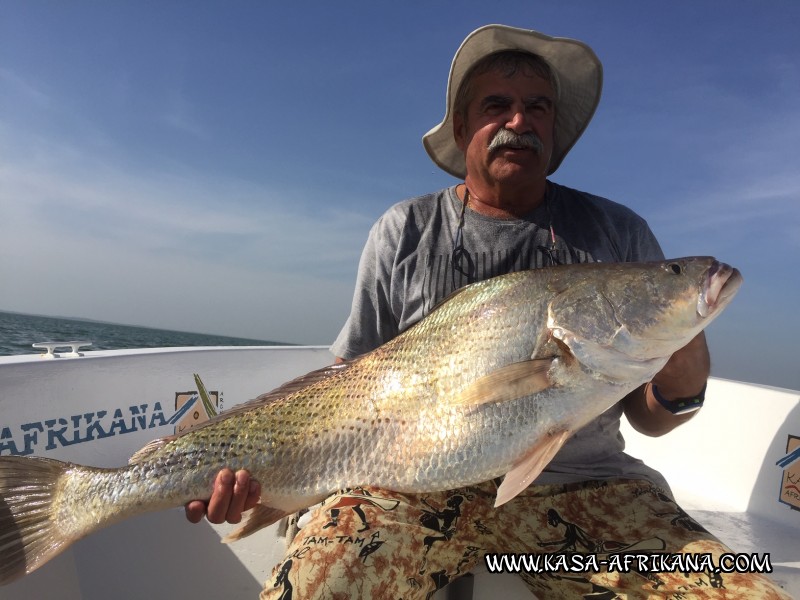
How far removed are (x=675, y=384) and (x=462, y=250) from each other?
1339mm

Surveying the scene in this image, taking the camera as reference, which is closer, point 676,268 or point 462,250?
point 676,268

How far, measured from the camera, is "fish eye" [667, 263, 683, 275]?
221 centimetres

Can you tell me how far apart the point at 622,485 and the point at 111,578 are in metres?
2.97

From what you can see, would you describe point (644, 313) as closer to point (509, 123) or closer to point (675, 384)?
point (675, 384)

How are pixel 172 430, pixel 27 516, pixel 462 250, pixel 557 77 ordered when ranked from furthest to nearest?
pixel 172 430 → pixel 557 77 → pixel 462 250 → pixel 27 516

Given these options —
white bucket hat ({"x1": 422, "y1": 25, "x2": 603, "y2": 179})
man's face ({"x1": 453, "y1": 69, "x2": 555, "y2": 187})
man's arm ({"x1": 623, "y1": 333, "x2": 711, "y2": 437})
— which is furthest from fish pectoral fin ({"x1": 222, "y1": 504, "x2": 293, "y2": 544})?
white bucket hat ({"x1": 422, "y1": 25, "x2": 603, "y2": 179})

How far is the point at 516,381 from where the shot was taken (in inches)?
A: 85.1

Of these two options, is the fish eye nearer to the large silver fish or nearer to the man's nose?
the large silver fish

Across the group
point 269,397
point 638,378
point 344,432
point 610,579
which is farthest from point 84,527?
point 638,378

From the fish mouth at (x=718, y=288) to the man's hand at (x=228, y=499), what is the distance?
2.12m

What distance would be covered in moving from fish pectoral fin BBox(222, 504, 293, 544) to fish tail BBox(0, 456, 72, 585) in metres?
0.75

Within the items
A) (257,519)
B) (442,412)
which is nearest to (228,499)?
(257,519)

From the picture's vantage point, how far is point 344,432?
2.43 metres

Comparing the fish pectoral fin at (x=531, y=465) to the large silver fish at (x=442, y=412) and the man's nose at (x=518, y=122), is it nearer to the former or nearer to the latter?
the large silver fish at (x=442, y=412)
